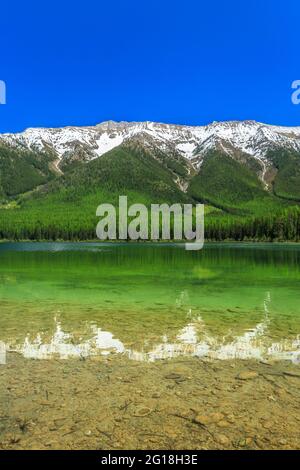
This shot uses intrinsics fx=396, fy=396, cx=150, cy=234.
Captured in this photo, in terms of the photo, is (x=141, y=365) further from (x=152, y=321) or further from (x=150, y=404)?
(x=152, y=321)

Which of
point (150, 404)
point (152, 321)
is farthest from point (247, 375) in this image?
point (152, 321)

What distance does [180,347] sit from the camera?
16.8 metres

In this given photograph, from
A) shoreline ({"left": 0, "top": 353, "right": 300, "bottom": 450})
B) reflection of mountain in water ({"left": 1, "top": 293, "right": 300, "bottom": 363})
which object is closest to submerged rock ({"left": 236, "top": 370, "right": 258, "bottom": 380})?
shoreline ({"left": 0, "top": 353, "right": 300, "bottom": 450})

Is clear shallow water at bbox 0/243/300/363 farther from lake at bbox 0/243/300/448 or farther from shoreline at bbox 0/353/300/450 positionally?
shoreline at bbox 0/353/300/450

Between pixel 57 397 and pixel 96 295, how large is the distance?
22152 millimetres

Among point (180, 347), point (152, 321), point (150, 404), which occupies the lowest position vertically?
point (152, 321)

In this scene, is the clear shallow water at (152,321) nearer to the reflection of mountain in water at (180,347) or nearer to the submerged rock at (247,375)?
the reflection of mountain in water at (180,347)

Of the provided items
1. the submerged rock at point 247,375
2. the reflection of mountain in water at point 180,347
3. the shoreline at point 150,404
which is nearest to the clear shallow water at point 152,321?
the reflection of mountain in water at point 180,347

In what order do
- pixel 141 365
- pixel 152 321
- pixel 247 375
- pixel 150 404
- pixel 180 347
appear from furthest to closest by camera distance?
pixel 152 321 < pixel 180 347 < pixel 141 365 < pixel 247 375 < pixel 150 404

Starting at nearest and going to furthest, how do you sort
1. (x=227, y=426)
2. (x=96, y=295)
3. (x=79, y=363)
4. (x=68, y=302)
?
1. (x=227, y=426)
2. (x=79, y=363)
3. (x=68, y=302)
4. (x=96, y=295)

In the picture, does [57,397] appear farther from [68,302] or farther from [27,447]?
[68,302]

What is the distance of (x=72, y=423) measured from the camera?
9898mm
